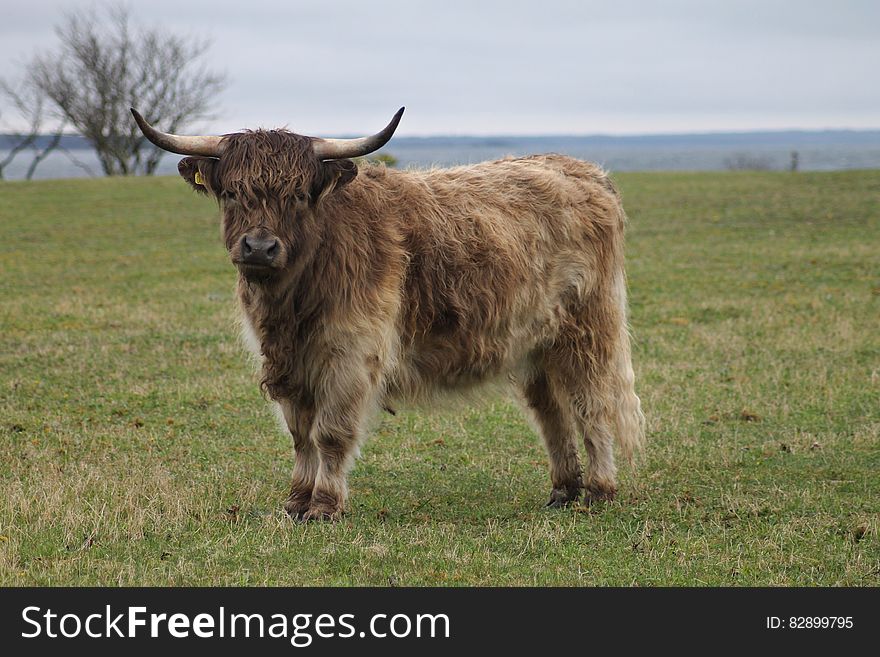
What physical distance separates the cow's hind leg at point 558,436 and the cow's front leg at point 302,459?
1683 mm

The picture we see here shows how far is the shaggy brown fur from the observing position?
645 centimetres

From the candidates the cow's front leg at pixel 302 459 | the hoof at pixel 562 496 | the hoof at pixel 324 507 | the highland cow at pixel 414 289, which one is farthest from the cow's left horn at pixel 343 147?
the hoof at pixel 562 496

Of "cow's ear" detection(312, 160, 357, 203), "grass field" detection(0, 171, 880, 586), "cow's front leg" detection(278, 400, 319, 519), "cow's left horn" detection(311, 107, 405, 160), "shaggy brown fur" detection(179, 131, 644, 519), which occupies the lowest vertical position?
"grass field" detection(0, 171, 880, 586)

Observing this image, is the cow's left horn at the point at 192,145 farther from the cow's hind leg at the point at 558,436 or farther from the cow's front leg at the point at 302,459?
the cow's hind leg at the point at 558,436

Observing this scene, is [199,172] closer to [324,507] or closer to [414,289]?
[414,289]

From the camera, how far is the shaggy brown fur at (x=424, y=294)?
645cm

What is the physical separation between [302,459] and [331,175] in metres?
1.79

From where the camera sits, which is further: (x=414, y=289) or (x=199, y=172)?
(x=414, y=289)

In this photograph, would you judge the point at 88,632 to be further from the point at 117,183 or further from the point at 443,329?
the point at 117,183

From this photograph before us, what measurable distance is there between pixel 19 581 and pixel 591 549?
9.72 ft

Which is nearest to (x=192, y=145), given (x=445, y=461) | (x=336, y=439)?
(x=336, y=439)

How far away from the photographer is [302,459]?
275 inches

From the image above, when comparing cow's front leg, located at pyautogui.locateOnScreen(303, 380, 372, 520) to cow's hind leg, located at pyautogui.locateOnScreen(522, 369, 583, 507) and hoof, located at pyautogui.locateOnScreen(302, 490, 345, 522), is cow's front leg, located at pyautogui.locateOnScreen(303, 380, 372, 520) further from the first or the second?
cow's hind leg, located at pyautogui.locateOnScreen(522, 369, 583, 507)

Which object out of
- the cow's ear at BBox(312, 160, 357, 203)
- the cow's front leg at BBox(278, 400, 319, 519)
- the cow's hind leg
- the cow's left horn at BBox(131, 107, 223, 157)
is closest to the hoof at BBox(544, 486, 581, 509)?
the cow's hind leg
